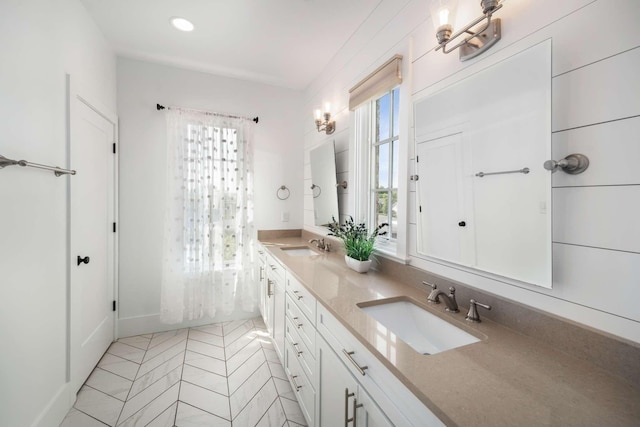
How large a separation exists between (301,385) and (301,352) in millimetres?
200

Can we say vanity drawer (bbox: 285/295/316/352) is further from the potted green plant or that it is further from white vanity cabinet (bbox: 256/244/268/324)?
white vanity cabinet (bbox: 256/244/268/324)

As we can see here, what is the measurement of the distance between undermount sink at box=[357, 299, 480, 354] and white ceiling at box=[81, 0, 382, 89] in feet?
6.38

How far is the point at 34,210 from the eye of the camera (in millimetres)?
1378

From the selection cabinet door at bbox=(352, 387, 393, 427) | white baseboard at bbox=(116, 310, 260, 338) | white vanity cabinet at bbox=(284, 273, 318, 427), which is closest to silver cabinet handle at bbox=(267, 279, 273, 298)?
white vanity cabinet at bbox=(284, 273, 318, 427)

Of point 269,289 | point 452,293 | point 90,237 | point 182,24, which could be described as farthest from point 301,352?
point 182,24


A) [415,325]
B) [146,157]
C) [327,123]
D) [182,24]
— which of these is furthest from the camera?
[146,157]

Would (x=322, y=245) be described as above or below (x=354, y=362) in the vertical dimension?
above

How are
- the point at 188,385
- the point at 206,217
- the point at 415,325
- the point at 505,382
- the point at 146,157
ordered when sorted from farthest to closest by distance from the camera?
1. the point at 206,217
2. the point at 146,157
3. the point at 188,385
4. the point at 415,325
5. the point at 505,382

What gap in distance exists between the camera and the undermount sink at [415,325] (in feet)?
3.64

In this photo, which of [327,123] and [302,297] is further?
[327,123]

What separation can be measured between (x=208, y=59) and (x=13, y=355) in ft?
8.34

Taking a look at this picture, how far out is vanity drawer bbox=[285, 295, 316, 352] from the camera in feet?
4.60

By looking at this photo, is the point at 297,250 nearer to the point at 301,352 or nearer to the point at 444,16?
the point at 301,352

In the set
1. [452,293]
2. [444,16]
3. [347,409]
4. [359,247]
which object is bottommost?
[347,409]
